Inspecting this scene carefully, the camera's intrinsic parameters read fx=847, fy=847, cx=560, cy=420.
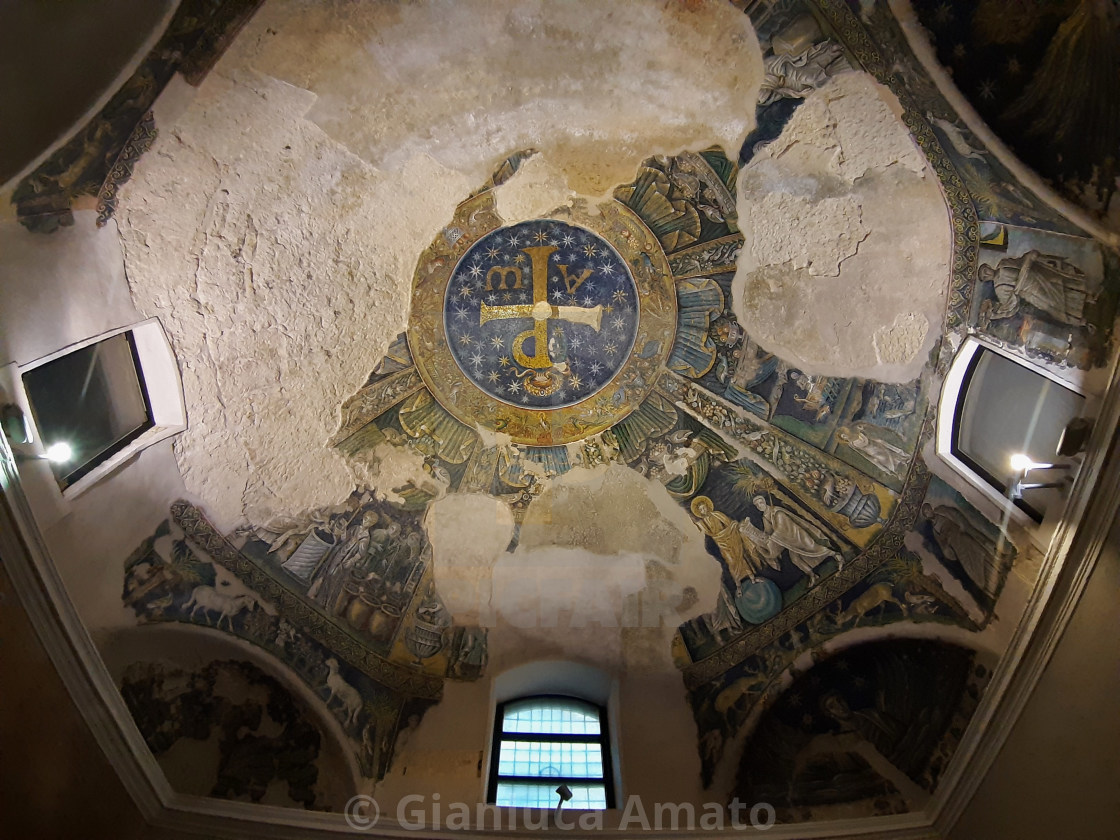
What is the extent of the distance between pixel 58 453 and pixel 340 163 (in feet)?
11.9

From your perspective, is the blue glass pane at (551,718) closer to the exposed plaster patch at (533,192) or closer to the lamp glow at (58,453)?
the lamp glow at (58,453)

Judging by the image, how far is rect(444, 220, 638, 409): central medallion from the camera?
9.20 meters

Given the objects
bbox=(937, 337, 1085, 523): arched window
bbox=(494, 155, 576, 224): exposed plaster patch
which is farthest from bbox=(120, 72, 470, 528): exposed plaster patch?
bbox=(937, 337, 1085, 523): arched window

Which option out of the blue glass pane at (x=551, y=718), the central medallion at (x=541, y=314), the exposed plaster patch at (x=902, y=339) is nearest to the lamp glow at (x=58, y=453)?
the central medallion at (x=541, y=314)

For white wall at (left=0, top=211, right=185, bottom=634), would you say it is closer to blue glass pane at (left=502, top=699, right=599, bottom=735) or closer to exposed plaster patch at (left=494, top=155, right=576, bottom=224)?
exposed plaster patch at (left=494, top=155, right=576, bottom=224)

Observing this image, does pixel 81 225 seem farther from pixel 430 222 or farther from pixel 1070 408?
pixel 1070 408

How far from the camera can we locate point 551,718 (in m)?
9.63

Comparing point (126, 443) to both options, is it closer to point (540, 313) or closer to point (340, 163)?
point (340, 163)

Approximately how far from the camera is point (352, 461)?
9.30 m

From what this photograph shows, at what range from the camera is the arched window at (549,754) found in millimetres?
8766

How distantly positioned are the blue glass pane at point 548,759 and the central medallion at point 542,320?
3354 mm

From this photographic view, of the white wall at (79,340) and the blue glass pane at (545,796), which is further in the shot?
the blue glass pane at (545,796)

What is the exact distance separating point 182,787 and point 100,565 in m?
2.27

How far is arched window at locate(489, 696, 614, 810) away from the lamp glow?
5.15 metres
